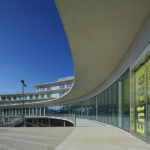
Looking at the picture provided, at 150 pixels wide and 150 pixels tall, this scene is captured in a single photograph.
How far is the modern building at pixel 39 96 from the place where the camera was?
50619 mm

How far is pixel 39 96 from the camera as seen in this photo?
59.0 m

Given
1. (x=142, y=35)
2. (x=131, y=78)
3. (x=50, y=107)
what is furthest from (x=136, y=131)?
(x=50, y=107)

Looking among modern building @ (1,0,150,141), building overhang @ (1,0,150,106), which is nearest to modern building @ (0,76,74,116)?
modern building @ (1,0,150,141)

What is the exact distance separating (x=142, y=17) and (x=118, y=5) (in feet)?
4.24

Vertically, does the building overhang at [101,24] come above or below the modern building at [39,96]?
above

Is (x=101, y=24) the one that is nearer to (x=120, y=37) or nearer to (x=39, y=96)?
(x=120, y=37)

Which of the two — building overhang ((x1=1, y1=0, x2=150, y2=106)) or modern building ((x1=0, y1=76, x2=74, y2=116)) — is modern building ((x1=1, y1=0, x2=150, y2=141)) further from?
modern building ((x1=0, y1=76, x2=74, y2=116))

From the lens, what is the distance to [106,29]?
600 centimetres

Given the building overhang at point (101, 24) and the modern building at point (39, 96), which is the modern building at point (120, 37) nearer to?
the building overhang at point (101, 24)

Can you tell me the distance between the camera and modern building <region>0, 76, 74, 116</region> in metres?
50.6

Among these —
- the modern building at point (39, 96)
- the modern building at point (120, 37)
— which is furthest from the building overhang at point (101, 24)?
the modern building at point (39, 96)

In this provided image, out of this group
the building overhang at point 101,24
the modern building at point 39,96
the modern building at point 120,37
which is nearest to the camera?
the building overhang at point 101,24

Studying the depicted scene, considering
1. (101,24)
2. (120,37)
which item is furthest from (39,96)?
(101,24)

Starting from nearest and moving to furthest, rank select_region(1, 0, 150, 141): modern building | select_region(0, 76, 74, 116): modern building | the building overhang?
the building overhang, select_region(1, 0, 150, 141): modern building, select_region(0, 76, 74, 116): modern building
